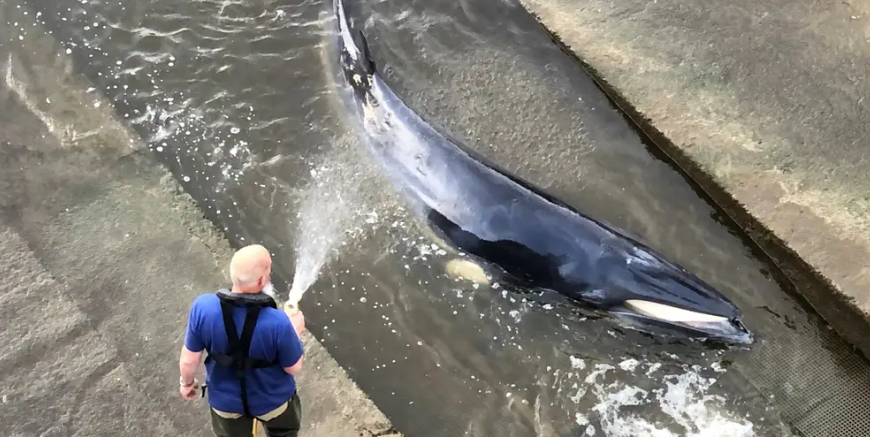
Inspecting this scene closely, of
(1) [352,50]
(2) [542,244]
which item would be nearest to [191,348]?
(2) [542,244]

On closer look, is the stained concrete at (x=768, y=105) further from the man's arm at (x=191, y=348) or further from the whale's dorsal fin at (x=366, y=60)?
the man's arm at (x=191, y=348)

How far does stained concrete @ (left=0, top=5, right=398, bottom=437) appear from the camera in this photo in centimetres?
384

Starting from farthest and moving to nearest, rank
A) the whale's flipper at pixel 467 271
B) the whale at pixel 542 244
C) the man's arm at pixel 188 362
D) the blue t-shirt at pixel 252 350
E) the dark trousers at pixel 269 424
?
the whale's flipper at pixel 467 271, the whale at pixel 542 244, the dark trousers at pixel 269 424, the man's arm at pixel 188 362, the blue t-shirt at pixel 252 350

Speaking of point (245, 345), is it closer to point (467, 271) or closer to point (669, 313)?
point (467, 271)

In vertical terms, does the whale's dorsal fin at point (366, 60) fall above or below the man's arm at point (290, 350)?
above

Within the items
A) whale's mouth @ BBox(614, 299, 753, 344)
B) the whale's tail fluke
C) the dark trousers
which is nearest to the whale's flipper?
whale's mouth @ BBox(614, 299, 753, 344)

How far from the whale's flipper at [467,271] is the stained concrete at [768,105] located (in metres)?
1.54

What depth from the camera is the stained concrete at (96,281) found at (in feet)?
12.6

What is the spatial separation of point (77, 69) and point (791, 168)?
16.2 ft

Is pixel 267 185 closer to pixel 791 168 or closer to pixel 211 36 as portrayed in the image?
pixel 211 36

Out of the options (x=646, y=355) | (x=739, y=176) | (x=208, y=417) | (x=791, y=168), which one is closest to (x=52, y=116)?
(x=208, y=417)

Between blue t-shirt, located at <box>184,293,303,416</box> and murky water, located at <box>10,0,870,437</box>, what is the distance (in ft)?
3.74

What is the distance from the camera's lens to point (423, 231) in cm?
462

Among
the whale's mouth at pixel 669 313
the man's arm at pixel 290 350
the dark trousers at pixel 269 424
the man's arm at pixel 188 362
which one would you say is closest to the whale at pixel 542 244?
the whale's mouth at pixel 669 313
